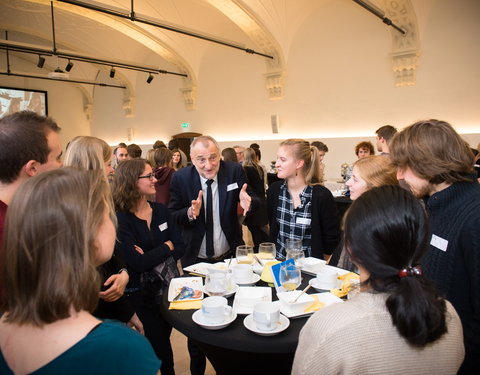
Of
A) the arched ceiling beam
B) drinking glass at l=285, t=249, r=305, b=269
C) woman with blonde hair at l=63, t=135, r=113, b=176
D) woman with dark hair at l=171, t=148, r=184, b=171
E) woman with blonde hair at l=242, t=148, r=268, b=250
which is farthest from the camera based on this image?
the arched ceiling beam

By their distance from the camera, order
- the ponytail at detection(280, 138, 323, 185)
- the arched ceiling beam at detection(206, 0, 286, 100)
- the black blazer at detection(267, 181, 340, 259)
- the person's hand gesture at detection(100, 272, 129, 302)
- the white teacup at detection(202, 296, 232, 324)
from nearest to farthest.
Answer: the white teacup at detection(202, 296, 232, 324)
the person's hand gesture at detection(100, 272, 129, 302)
the black blazer at detection(267, 181, 340, 259)
the ponytail at detection(280, 138, 323, 185)
the arched ceiling beam at detection(206, 0, 286, 100)

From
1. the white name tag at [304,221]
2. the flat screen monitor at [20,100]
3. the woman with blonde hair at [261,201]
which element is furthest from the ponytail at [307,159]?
the flat screen monitor at [20,100]

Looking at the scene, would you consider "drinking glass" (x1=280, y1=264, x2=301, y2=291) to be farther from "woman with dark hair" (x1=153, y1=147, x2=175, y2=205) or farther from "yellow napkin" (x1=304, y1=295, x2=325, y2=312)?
"woman with dark hair" (x1=153, y1=147, x2=175, y2=205)

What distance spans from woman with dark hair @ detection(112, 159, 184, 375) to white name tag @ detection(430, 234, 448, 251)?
1569 millimetres

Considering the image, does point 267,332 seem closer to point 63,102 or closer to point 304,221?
point 304,221

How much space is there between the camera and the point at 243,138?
10844 millimetres

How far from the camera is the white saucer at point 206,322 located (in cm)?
144

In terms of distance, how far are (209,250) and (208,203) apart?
408 mm

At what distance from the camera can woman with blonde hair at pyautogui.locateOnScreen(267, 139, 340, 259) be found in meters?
2.64

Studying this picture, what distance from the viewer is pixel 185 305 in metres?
1.68

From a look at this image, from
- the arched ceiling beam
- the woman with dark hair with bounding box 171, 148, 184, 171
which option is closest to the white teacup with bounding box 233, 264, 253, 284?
the woman with dark hair with bounding box 171, 148, 184, 171

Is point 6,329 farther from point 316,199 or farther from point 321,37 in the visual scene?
point 321,37

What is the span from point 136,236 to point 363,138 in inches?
288

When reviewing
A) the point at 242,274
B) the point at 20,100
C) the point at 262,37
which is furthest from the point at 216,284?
the point at 20,100
